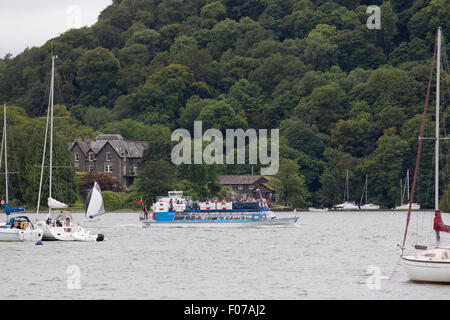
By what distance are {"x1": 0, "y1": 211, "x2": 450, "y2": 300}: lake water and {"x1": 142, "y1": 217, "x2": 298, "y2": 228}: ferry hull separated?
14083 mm

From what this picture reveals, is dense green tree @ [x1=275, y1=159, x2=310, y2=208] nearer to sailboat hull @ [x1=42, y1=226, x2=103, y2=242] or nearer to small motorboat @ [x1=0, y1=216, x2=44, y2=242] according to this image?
sailboat hull @ [x1=42, y1=226, x2=103, y2=242]

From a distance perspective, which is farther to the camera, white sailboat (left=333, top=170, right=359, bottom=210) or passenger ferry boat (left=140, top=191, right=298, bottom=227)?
white sailboat (left=333, top=170, right=359, bottom=210)

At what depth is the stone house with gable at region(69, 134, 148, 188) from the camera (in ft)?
533

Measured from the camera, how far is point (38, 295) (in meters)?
40.7

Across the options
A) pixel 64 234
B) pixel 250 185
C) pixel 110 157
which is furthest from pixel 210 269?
pixel 110 157

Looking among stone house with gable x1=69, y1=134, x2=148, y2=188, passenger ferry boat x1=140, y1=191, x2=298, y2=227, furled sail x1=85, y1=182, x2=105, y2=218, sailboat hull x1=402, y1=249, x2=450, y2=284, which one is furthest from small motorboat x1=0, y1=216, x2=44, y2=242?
stone house with gable x1=69, y1=134, x2=148, y2=188

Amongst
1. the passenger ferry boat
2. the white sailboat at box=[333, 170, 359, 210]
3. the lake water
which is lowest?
the lake water

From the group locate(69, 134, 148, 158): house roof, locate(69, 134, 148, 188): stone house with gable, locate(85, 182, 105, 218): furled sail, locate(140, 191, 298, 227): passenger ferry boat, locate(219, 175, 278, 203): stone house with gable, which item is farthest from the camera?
locate(69, 134, 148, 158): house roof

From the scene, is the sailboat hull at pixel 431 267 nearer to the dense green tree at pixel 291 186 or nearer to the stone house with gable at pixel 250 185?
the dense green tree at pixel 291 186

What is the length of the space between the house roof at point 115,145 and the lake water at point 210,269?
84.6 metres
